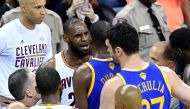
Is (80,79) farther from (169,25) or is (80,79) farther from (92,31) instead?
(169,25)

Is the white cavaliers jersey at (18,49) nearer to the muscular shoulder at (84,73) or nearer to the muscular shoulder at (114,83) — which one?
the muscular shoulder at (84,73)

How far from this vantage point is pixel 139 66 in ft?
16.6

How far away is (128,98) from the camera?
4.08 metres

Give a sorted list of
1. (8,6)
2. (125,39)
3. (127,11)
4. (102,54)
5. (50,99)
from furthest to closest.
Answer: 1. (8,6)
2. (127,11)
3. (102,54)
4. (125,39)
5. (50,99)

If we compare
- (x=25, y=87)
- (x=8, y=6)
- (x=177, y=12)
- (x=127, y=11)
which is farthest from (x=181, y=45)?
(x=8, y=6)

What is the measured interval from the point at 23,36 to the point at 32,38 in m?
0.10

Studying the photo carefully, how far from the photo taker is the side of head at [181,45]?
6.08m

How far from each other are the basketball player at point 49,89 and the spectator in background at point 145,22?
2885 millimetres

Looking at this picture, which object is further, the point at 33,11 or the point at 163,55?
the point at 33,11

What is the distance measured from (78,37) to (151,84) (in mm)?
1614

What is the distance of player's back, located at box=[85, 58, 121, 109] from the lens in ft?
18.3

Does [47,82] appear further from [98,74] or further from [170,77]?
[170,77]

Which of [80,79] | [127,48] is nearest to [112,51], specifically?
[127,48]

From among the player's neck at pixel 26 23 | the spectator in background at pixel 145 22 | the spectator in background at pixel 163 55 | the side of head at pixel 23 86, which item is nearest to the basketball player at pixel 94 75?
the side of head at pixel 23 86
